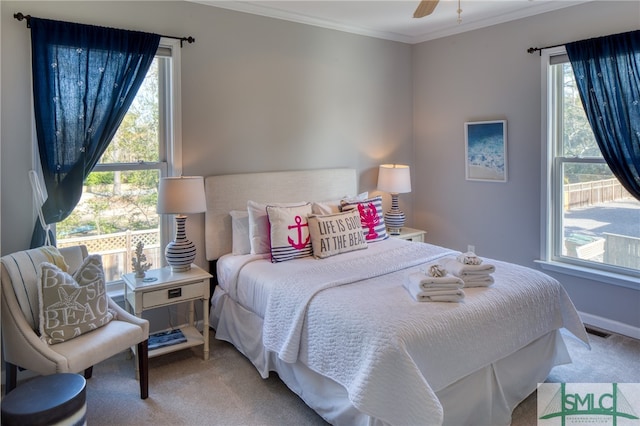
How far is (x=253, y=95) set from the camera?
3734mm

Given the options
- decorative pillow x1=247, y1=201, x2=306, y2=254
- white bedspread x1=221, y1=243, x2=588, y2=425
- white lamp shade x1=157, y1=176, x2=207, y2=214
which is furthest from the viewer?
decorative pillow x1=247, y1=201, x2=306, y2=254

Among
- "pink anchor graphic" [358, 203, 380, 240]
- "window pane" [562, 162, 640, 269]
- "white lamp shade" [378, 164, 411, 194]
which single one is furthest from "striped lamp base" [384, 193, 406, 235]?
"window pane" [562, 162, 640, 269]

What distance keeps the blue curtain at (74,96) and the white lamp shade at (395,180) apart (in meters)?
2.42

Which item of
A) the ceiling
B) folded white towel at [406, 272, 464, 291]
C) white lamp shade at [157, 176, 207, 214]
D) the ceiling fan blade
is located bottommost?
folded white towel at [406, 272, 464, 291]

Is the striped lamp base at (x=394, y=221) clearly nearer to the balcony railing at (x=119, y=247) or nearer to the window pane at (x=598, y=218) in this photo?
the window pane at (x=598, y=218)

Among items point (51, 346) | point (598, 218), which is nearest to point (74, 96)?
point (51, 346)

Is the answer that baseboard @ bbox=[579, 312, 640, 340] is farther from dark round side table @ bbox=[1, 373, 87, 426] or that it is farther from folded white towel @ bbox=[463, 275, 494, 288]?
dark round side table @ bbox=[1, 373, 87, 426]

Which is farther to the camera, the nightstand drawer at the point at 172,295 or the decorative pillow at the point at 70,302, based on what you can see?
the nightstand drawer at the point at 172,295

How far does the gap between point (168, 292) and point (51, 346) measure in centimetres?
77

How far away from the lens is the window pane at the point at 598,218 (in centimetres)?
349

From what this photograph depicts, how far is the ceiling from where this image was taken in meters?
3.60

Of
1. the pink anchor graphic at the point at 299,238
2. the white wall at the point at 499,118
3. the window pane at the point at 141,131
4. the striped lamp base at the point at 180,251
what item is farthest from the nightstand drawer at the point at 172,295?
the white wall at the point at 499,118

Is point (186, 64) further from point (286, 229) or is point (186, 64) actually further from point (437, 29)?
point (437, 29)

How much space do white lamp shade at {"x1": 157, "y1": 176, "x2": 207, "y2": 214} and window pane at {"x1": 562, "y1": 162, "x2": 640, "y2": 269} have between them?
307 cm
